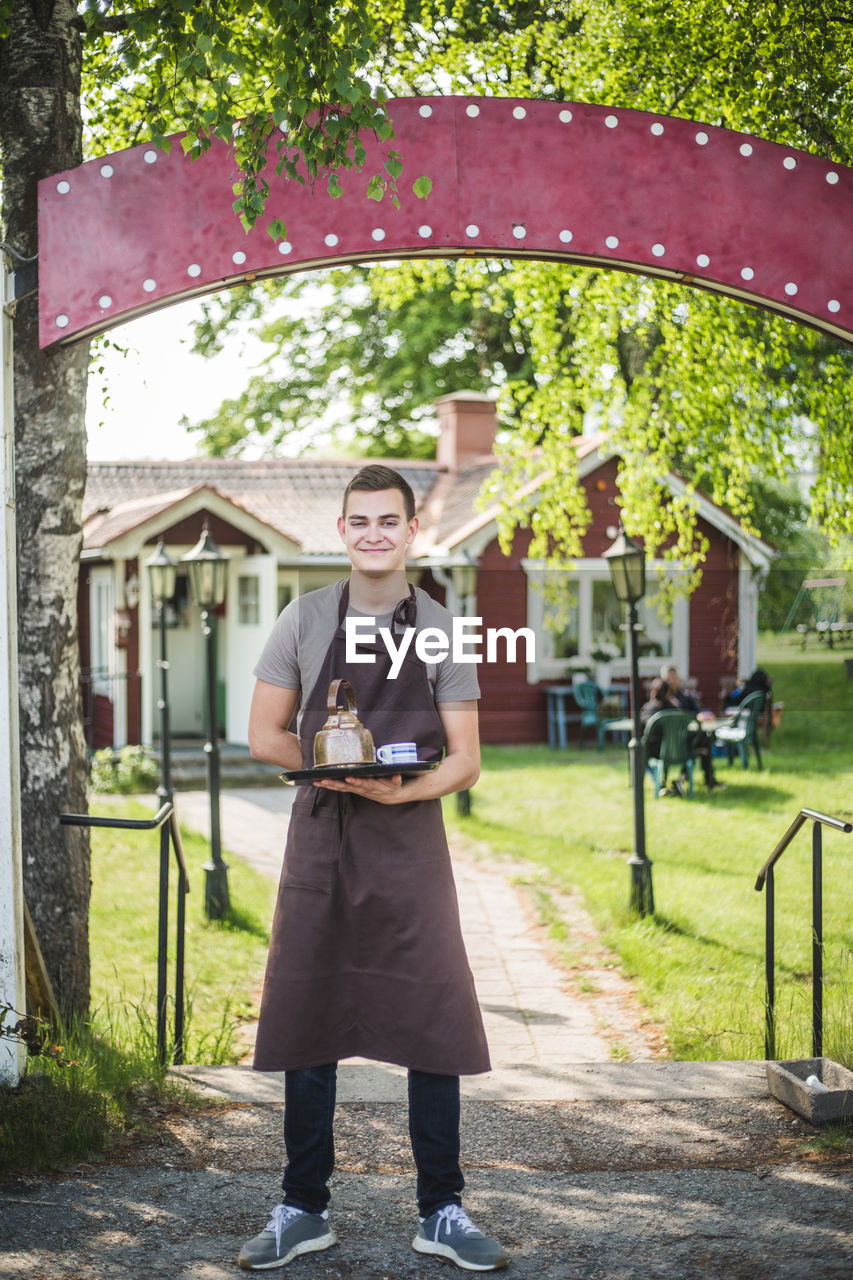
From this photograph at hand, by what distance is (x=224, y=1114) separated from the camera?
420cm

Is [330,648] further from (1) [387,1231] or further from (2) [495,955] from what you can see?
(2) [495,955]

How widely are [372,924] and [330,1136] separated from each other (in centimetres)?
55

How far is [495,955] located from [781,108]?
5086 millimetres

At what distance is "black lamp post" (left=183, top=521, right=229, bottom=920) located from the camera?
29.5ft

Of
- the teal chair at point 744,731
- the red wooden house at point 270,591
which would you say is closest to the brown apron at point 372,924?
the teal chair at point 744,731

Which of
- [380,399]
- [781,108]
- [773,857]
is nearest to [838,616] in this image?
[773,857]

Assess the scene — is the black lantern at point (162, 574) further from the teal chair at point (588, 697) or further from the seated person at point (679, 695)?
the seated person at point (679, 695)

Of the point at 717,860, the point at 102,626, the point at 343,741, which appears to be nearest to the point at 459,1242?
the point at 343,741

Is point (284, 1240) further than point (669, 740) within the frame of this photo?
No

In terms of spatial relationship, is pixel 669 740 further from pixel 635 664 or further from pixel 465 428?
pixel 465 428

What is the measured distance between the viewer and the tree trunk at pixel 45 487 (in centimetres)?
478

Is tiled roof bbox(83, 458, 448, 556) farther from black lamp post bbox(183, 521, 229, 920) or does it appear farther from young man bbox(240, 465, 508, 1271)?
young man bbox(240, 465, 508, 1271)

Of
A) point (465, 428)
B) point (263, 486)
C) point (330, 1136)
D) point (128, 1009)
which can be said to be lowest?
point (128, 1009)

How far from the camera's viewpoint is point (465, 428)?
23.0 m
